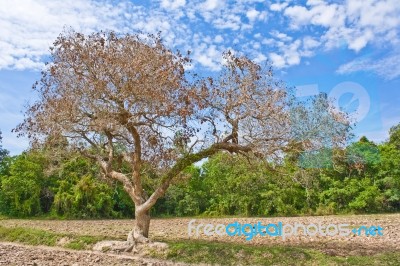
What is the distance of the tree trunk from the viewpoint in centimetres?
1238

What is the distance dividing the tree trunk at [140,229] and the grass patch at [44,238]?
1140 mm

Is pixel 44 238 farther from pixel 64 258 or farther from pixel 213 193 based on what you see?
pixel 213 193

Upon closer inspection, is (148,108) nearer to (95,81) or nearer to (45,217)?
(95,81)

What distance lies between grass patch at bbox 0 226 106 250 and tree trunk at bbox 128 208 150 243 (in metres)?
1.14

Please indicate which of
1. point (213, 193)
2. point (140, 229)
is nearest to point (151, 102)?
point (140, 229)

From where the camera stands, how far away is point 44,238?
14.0 meters

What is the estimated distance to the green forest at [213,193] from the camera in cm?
2483

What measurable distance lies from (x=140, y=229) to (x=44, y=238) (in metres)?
3.60

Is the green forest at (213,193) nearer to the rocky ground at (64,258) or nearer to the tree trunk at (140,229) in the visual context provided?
the tree trunk at (140,229)

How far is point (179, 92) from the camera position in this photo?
1155 cm

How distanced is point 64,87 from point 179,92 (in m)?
3.27

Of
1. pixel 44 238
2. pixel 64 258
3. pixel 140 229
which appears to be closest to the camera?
pixel 64 258

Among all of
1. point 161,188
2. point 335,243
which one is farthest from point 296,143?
point 161,188

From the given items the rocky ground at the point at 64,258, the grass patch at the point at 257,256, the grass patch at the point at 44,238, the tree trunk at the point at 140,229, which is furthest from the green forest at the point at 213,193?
the grass patch at the point at 257,256
